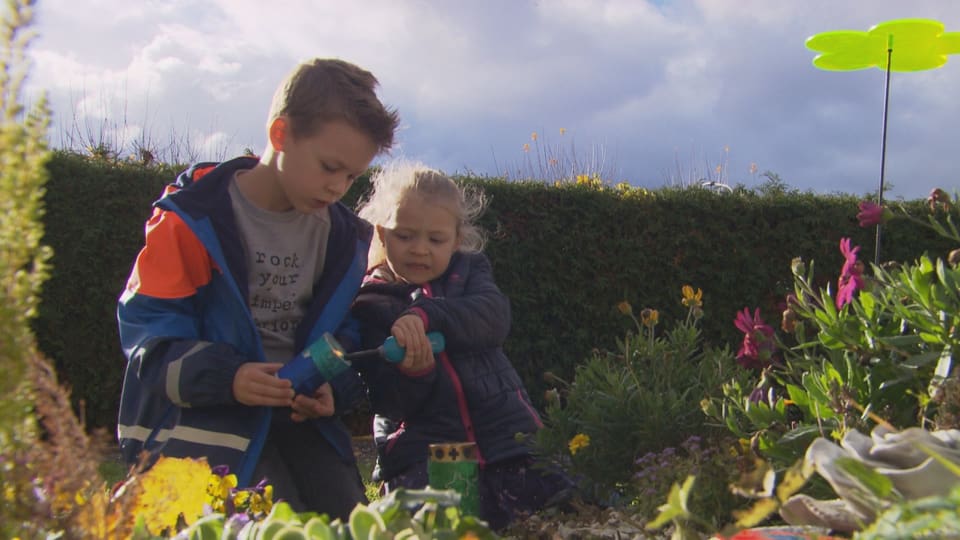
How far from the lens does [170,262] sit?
2.49m

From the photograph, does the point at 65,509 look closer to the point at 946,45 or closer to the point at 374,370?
the point at 374,370

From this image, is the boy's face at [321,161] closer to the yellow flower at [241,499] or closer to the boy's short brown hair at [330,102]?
the boy's short brown hair at [330,102]

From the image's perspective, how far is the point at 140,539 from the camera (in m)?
1.02

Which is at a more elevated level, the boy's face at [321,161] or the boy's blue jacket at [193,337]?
the boy's face at [321,161]

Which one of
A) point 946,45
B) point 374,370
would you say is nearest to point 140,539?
point 374,370

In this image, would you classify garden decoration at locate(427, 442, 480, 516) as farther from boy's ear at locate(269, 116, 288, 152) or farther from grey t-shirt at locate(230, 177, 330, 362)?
boy's ear at locate(269, 116, 288, 152)

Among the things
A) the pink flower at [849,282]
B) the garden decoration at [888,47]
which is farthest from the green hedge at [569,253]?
the pink flower at [849,282]

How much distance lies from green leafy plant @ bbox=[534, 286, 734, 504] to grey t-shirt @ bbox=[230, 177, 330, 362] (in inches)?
35.8

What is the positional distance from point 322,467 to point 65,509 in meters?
1.82

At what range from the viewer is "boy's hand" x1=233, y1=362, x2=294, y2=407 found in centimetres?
236

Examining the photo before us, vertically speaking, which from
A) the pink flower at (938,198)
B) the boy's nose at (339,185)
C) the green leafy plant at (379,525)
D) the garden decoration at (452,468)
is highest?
the boy's nose at (339,185)

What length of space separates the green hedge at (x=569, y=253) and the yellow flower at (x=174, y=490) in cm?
402

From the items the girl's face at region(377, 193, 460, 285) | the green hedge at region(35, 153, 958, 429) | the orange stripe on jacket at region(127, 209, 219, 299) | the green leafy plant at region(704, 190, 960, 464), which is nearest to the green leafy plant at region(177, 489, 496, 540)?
the green leafy plant at region(704, 190, 960, 464)

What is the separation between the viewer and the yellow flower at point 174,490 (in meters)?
1.14
